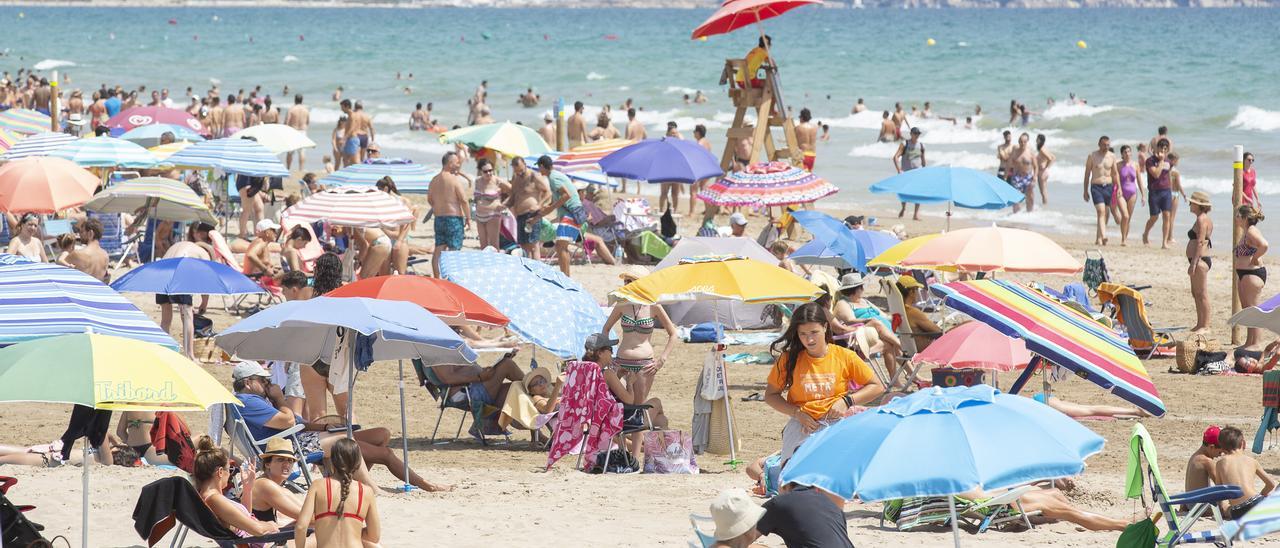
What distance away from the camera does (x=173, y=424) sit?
795 cm

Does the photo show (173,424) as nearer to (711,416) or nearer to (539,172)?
(711,416)

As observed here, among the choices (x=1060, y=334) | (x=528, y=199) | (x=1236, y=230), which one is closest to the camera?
(x=1060, y=334)

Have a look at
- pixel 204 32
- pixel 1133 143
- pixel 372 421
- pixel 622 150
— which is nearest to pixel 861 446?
pixel 372 421

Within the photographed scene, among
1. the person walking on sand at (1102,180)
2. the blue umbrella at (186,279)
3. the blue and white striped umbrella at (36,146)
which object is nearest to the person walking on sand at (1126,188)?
the person walking on sand at (1102,180)

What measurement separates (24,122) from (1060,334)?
53.0ft

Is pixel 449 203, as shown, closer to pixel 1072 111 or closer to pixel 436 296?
pixel 436 296

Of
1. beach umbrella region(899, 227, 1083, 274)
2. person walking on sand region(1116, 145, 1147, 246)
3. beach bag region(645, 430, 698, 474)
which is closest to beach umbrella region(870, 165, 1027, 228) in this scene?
beach umbrella region(899, 227, 1083, 274)

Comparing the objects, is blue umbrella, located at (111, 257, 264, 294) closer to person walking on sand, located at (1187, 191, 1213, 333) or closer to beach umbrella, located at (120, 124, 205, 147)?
person walking on sand, located at (1187, 191, 1213, 333)

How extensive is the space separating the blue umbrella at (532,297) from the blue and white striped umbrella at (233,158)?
5830 mm

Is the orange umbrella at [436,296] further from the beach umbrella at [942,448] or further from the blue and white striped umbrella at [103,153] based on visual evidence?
the blue and white striped umbrella at [103,153]

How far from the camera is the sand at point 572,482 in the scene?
691 centimetres

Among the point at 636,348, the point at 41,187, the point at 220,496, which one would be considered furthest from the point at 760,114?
the point at 220,496

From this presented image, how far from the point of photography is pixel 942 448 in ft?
15.5

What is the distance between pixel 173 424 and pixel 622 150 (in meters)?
8.39
